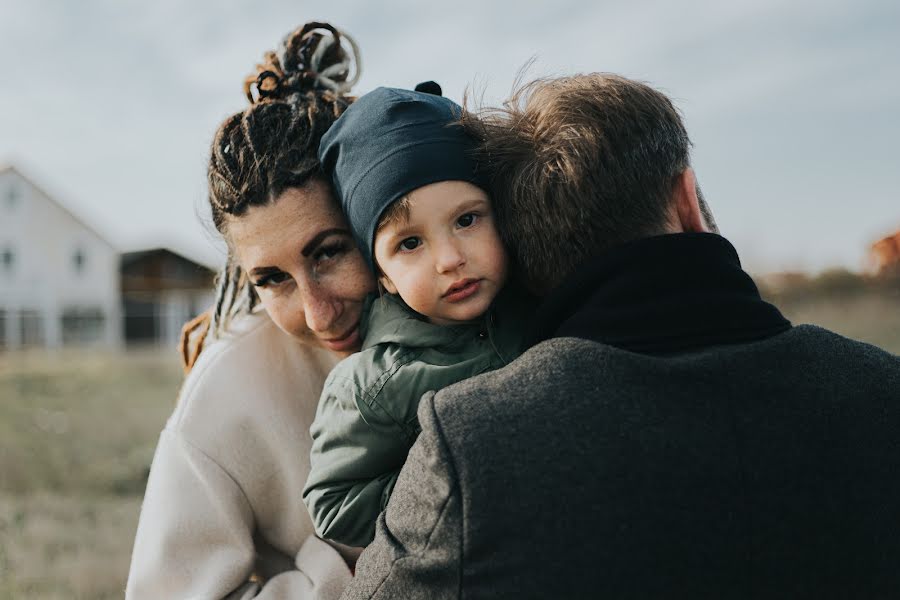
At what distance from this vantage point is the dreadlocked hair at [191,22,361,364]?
7.66 ft

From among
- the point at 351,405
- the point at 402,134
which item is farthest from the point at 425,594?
the point at 402,134

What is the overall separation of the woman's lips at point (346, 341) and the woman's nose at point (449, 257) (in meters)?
0.55

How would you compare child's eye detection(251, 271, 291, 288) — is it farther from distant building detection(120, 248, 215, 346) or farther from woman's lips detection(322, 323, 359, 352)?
distant building detection(120, 248, 215, 346)

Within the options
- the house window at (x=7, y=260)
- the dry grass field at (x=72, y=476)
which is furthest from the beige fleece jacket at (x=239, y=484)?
the house window at (x=7, y=260)

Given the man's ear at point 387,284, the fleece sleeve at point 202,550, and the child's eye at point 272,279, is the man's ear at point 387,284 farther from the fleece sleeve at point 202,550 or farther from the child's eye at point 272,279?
the fleece sleeve at point 202,550

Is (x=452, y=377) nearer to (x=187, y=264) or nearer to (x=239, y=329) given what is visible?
(x=239, y=329)

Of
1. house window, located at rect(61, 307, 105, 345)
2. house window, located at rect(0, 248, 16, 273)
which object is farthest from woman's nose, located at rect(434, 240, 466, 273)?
house window, located at rect(61, 307, 105, 345)

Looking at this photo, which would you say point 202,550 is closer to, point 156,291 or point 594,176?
point 594,176

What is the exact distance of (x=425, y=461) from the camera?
140cm

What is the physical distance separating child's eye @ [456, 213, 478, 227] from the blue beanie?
74mm

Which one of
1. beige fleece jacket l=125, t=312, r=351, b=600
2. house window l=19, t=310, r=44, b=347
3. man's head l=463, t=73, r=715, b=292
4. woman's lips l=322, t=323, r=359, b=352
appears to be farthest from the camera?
house window l=19, t=310, r=44, b=347

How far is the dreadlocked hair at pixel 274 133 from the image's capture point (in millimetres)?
2336

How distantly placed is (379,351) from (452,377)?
0.20 m

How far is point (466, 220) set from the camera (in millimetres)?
1979
